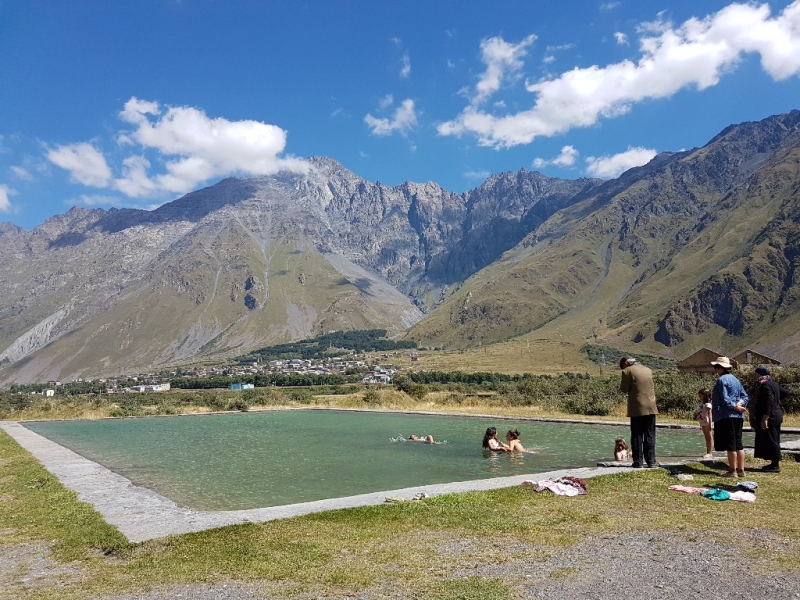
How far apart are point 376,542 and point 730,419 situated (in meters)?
8.06

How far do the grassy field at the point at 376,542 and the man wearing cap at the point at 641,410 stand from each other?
2.00 m

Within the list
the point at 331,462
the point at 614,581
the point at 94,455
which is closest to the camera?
the point at 614,581

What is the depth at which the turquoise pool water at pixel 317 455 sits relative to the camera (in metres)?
15.8

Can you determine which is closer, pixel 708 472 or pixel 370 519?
pixel 370 519

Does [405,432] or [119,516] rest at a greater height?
[119,516]

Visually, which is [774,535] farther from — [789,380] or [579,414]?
[579,414]

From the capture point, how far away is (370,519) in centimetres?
873

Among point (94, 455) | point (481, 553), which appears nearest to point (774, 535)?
point (481, 553)

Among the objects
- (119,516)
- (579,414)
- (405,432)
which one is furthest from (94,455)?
(579,414)

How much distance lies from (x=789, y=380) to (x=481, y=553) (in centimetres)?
3335

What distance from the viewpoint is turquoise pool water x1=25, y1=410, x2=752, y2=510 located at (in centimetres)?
1575

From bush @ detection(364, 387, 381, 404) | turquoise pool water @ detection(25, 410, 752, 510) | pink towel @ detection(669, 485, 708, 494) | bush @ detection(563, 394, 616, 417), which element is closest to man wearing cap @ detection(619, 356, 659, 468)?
pink towel @ detection(669, 485, 708, 494)

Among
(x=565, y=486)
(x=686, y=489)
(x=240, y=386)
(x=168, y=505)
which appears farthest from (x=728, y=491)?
(x=240, y=386)

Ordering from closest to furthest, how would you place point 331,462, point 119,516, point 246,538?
point 246,538
point 119,516
point 331,462
